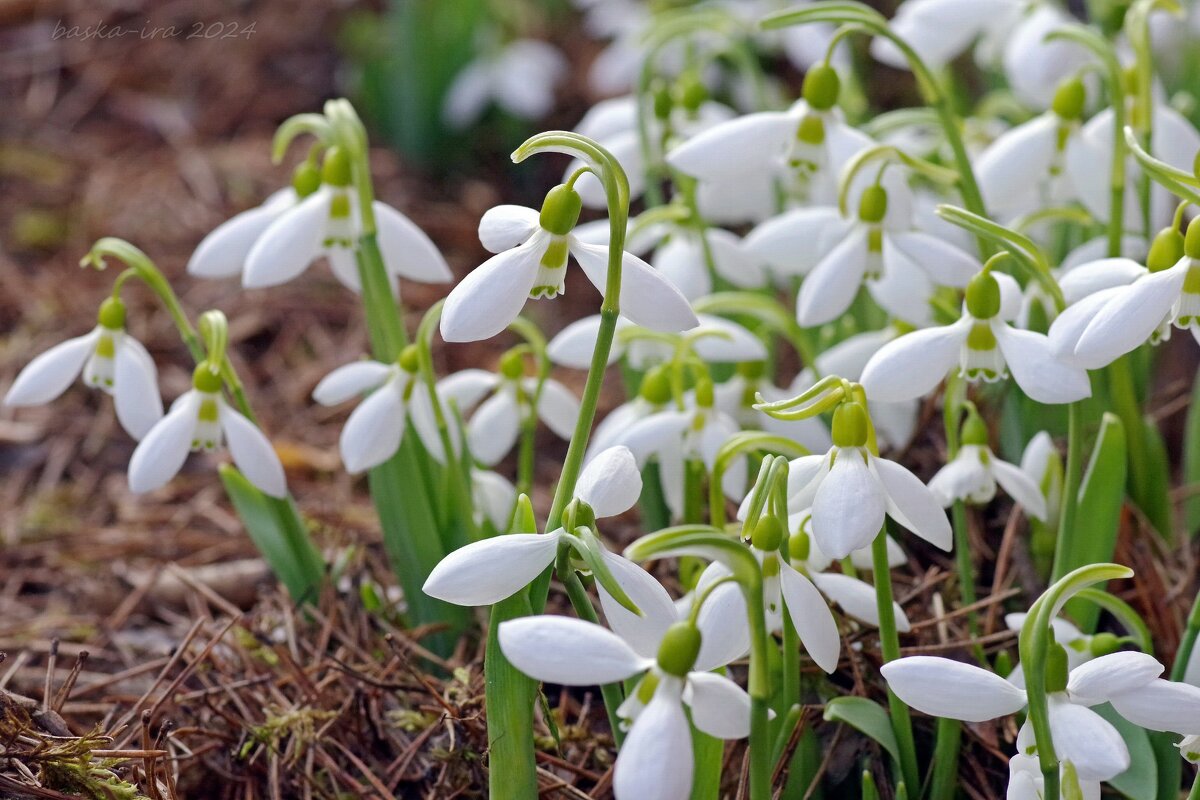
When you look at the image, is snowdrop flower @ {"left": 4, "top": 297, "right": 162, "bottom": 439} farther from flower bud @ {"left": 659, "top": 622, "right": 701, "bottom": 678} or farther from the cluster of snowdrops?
flower bud @ {"left": 659, "top": 622, "right": 701, "bottom": 678}

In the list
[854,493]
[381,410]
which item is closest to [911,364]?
[854,493]

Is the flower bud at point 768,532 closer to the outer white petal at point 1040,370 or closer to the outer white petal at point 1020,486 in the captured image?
the outer white petal at point 1040,370

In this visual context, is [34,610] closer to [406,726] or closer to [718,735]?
[406,726]

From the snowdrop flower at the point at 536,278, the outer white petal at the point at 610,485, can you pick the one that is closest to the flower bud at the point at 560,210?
the snowdrop flower at the point at 536,278

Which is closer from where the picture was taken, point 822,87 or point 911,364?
point 911,364

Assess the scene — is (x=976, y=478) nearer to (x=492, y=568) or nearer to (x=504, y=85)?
(x=492, y=568)

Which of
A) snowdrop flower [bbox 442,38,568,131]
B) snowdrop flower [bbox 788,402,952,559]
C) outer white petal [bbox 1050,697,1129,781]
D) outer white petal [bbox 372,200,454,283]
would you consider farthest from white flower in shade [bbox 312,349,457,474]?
snowdrop flower [bbox 442,38,568,131]
